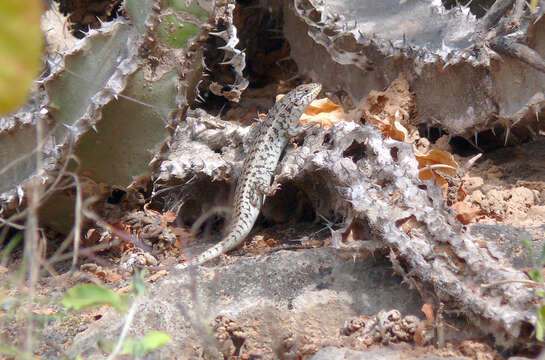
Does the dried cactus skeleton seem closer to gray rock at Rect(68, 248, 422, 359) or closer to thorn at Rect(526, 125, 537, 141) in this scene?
thorn at Rect(526, 125, 537, 141)

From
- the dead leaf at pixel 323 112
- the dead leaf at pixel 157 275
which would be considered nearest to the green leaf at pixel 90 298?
the dead leaf at pixel 157 275

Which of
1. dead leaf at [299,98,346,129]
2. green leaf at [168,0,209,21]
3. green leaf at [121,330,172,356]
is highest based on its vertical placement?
green leaf at [168,0,209,21]

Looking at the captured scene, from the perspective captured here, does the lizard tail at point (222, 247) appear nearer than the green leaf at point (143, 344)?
No

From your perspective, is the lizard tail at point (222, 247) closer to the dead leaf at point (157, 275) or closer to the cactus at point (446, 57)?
the dead leaf at point (157, 275)

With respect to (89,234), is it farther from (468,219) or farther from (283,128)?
(468,219)

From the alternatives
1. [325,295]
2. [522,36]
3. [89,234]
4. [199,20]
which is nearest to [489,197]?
[522,36]

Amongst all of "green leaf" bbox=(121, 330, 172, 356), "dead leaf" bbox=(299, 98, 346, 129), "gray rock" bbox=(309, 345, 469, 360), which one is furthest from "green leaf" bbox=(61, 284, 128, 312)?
"dead leaf" bbox=(299, 98, 346, 129)
